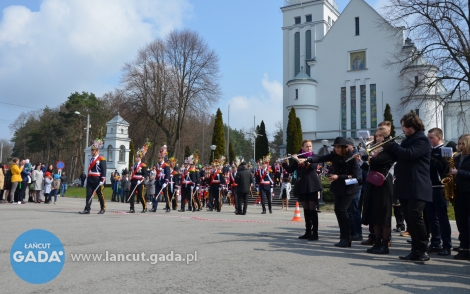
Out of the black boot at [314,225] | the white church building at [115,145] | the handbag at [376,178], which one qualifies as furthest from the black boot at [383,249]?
the white church building at [115,145]

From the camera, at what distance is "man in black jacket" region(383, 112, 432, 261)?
6699 millimetres

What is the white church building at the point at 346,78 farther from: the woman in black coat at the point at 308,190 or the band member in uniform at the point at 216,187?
the woman in black coat at the point at 308,190

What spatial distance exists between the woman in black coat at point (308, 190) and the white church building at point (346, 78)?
4805 centimetres

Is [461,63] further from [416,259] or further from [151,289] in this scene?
[151,289]

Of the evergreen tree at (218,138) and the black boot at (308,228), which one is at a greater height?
the evergreen tree at (218,138)

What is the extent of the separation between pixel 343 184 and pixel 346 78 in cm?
5389

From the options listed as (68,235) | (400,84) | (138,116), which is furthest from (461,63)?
(138,116)

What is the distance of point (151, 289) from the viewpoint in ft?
15.7

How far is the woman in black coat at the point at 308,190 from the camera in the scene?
9047 millimetres

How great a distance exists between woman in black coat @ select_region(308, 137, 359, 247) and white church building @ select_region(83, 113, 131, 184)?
50.7 m

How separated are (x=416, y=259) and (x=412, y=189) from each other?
1079 mm

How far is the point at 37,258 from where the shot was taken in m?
5.88

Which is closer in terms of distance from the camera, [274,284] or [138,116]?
[274,284]

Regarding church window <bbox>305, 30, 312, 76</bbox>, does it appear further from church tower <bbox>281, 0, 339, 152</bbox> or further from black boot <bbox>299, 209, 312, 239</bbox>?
black boot <bbox>299, 209, 312, 239</bbox>
